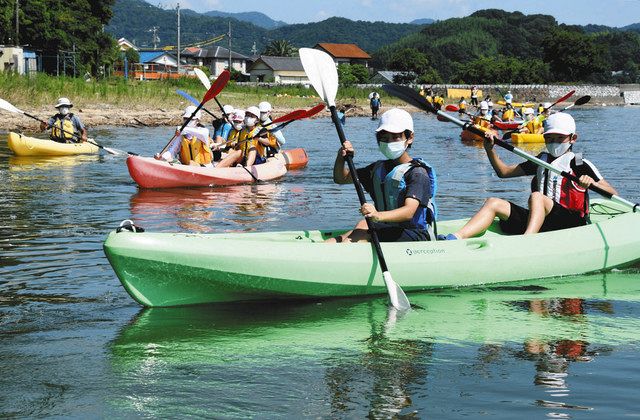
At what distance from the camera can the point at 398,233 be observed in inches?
Answer: 258

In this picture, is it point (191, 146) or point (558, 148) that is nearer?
point (558, 148)

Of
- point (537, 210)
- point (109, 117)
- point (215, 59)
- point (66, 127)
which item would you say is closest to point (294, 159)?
point (66, 127)

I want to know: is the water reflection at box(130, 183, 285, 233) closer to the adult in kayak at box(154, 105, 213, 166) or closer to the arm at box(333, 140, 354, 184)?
the adult in kayak at box(154, 105, 213, 166)

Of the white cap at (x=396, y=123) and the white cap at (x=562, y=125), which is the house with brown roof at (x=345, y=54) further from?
the white cap at (x=396, y=123)

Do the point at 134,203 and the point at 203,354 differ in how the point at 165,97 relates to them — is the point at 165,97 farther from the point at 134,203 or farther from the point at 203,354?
the point at 203,354

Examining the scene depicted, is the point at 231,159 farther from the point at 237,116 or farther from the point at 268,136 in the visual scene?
the point at 268,136

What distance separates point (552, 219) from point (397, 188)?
1.74 metres

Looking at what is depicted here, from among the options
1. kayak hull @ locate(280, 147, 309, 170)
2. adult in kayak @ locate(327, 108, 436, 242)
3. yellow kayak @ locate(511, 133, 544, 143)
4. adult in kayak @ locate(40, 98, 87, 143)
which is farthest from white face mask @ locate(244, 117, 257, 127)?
yellow kayak @ locate(511, 133, 544, 143)

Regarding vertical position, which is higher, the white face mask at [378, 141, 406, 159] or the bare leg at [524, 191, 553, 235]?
the white face mask at [378, 141, 406, 159]

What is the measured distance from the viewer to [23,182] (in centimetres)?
1428

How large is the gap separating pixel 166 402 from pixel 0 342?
4.97 ft

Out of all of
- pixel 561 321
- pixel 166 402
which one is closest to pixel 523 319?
pixel 561 321

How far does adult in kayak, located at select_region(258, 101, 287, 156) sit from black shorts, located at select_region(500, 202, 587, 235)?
721 cm

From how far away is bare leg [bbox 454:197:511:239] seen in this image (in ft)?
23.5
